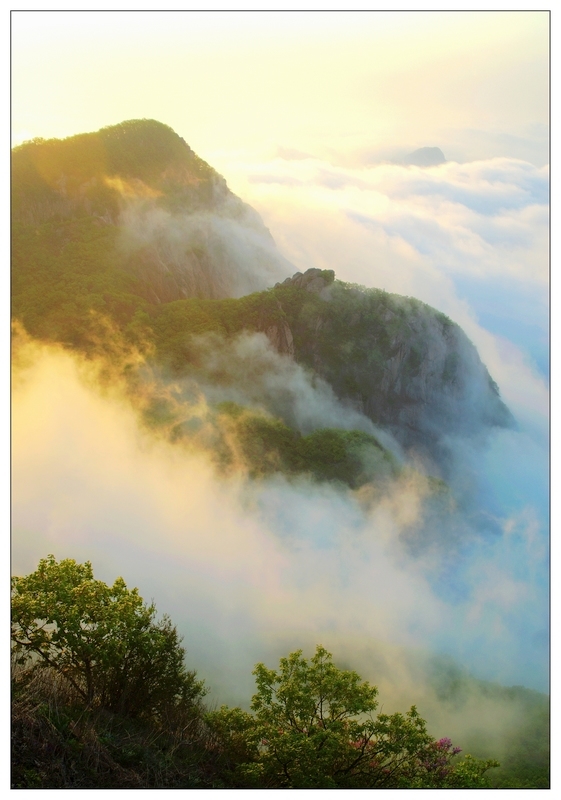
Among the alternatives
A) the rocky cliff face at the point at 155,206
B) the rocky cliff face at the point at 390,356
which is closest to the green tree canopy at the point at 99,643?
the rocky cliff face at the point at 155,206

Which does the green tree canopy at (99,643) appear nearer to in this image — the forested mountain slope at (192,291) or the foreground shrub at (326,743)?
the foreground shrub at (326,743)

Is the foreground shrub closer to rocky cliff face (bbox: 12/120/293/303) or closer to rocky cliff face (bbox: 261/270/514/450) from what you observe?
rocky cliff face (bbox: 261/270/514/450)

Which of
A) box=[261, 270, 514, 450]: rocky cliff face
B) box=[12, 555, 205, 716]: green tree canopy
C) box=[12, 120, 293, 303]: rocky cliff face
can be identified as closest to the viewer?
box=[12, 555, 205, 716]: green tree canopy

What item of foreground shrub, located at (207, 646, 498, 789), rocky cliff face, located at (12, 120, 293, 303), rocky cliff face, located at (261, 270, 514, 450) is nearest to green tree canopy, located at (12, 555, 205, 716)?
foreground shrub, located at (207, 646, 498, 789)

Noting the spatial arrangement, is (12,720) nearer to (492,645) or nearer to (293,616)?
(293,616)

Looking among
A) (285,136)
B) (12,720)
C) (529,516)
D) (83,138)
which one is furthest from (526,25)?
(12,720)

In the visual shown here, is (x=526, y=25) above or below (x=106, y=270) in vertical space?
above
